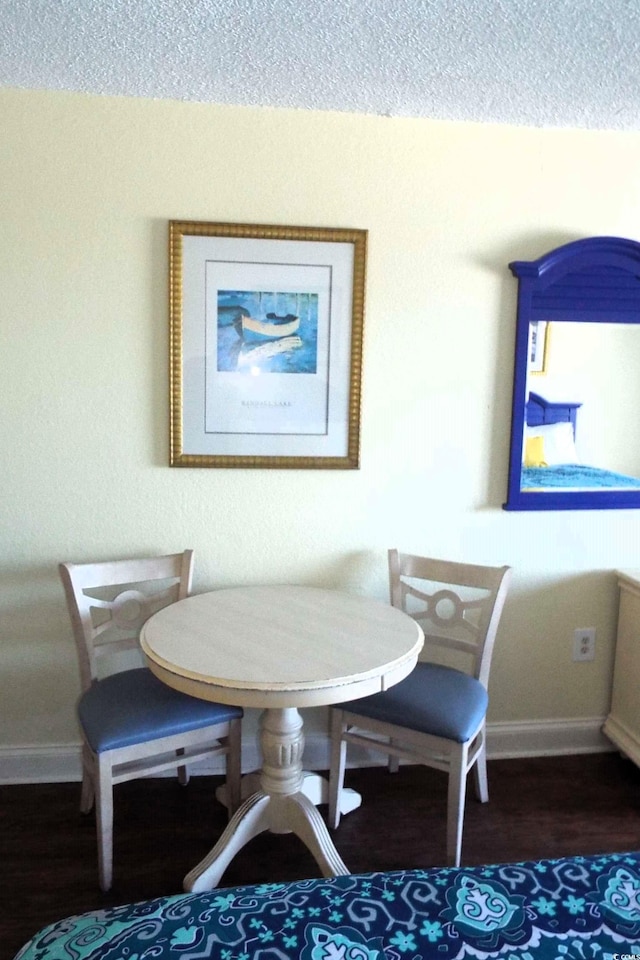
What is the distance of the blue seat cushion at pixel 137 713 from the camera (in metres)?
1.92

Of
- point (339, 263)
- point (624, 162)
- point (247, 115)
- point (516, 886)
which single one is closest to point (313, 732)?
point (516, 886)

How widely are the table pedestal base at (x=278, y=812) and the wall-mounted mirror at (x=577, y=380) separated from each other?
1.14m

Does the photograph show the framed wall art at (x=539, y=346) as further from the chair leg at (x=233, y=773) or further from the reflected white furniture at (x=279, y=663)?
the chair leg at (x=233, y=773)

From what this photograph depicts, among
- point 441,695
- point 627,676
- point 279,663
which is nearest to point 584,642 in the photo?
point 627,676

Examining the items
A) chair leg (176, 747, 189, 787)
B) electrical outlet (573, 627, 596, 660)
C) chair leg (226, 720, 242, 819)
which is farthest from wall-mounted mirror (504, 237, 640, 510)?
chair leg (176, 747, 189, 787)

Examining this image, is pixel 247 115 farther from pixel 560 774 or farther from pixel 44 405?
pixel 560 774

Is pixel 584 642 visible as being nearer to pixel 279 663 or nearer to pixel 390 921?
pixel 279 663

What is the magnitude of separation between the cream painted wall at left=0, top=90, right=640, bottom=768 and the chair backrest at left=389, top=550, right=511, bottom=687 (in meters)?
0.13

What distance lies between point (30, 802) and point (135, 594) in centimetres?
78

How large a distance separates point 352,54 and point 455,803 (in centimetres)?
208

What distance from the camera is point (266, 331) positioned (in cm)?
236

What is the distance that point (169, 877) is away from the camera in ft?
6.56

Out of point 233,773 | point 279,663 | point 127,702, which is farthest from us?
point 233,773

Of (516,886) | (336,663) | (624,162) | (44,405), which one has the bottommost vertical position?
(516,886)
